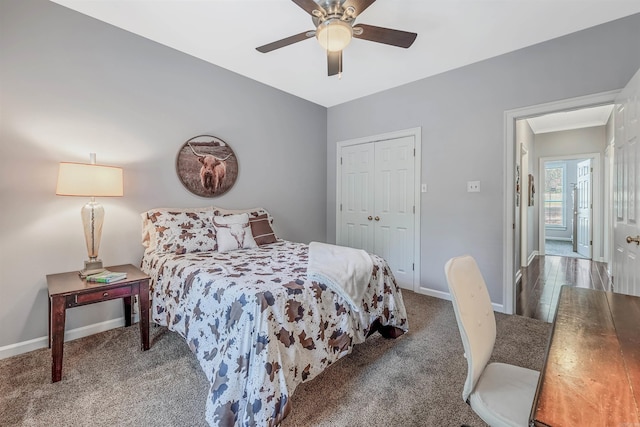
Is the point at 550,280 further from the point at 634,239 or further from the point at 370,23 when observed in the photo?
the point at 370,23

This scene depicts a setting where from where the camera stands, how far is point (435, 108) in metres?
3.36

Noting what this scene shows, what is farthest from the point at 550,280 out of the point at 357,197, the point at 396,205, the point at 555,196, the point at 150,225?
the point at 555,196

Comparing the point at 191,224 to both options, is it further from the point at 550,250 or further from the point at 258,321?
the point at 550,250

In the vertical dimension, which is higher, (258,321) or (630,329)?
(630,329)

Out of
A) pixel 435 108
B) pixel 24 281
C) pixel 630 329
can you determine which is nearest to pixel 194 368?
pixel 24 281

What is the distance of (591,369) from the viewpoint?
78cm

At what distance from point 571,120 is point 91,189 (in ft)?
22.0

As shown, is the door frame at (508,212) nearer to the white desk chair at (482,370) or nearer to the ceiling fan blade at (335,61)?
the ceiling fan blade at (335,61)

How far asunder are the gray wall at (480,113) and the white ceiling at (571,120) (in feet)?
6.47

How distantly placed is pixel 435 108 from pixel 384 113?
693mm

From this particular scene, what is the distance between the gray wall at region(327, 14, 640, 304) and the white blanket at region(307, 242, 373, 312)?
5.12 feet

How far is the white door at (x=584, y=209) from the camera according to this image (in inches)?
214

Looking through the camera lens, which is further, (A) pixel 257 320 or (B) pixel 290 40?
(B) pixel 290 40

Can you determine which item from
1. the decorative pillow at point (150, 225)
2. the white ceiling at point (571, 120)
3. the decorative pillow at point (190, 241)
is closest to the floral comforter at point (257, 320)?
the decorative pillow at point (190, 241)
